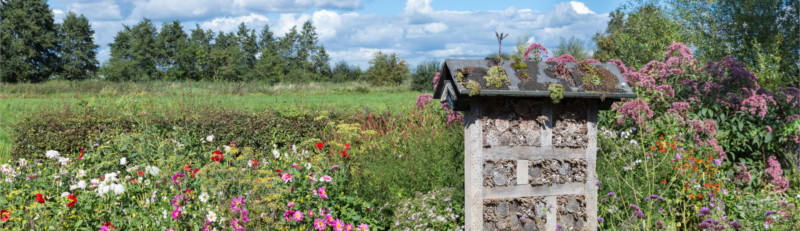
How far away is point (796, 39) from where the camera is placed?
9656 mm

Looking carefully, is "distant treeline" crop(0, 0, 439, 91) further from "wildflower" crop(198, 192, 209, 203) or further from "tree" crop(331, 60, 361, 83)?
"wildflower" crop(198, 192, 209, 203)

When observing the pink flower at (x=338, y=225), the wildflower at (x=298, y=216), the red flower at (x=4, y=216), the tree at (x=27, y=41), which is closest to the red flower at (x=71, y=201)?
the red flower at (x=4, y=216)

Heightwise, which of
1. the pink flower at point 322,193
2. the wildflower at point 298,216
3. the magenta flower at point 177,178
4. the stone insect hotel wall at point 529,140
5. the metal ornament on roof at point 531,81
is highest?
the metal ornament on roof at point 531,81

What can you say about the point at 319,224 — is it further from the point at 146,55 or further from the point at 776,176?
the point at 146,55

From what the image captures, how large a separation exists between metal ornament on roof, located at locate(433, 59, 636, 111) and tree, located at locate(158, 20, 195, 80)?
40.0 m

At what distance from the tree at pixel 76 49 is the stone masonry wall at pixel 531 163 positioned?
42670 millimetres

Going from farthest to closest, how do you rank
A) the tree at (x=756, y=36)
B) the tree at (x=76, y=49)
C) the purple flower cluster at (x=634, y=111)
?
the tree at (x=76, y=49) → the tree at (x=756, y=36) → the purple flower cluster at (x=634, y=111)

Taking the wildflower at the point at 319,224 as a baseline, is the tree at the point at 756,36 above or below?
above

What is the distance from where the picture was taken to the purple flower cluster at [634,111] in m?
5.51

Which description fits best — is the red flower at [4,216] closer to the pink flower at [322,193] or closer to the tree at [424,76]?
the pink flower at [322,193]

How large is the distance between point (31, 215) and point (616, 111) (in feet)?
18.7

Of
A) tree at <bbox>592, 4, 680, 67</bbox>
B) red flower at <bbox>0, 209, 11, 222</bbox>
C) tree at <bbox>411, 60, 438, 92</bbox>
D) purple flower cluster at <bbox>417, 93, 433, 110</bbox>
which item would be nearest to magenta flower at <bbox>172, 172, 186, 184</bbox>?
red flower at <bbox>0, 209, 11, 222</bbox>

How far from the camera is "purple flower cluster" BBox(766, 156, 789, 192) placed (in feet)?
18.5

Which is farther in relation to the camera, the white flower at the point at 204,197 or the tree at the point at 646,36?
the tree at the point at 646,36
